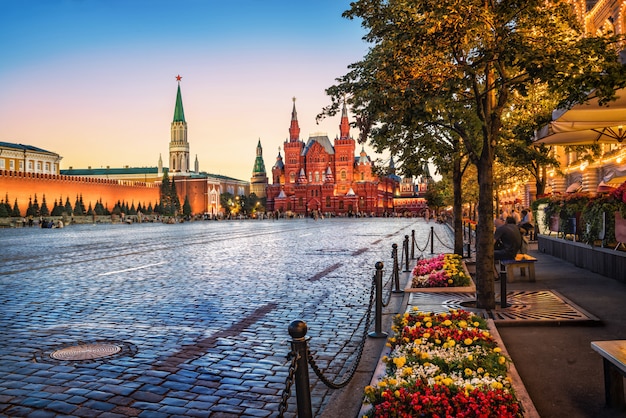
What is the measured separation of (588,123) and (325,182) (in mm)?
106195

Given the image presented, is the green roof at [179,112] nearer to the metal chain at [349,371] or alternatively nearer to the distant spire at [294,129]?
the distant spire at [294,129]

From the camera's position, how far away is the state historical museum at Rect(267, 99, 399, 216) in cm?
11425

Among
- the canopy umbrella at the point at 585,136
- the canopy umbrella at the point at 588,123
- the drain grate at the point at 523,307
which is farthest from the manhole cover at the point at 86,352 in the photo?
the canopy umbrella at the point at 585,136

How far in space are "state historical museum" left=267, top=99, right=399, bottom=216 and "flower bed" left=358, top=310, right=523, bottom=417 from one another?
106 meters

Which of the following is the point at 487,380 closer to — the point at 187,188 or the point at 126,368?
the point at 126,368

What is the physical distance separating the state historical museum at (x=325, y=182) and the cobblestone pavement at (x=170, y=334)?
101 metres

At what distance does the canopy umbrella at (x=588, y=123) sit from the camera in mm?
8102

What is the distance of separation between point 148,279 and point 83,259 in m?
5.75

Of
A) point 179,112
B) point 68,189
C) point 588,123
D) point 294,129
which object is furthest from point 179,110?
point 588,123

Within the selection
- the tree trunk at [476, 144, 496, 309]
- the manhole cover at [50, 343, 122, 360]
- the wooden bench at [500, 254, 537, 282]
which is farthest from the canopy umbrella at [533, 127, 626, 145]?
the manhole cover at [50, 343, 122, 360]

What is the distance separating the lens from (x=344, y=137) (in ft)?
386

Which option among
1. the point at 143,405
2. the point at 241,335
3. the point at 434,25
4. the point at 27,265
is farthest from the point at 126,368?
the point at 27,265

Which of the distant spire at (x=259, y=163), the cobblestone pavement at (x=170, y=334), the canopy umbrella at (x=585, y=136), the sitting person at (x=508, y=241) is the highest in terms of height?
the distant spire at (x=259, y=163)

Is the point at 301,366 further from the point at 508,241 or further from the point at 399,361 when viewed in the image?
the point at 508,241
